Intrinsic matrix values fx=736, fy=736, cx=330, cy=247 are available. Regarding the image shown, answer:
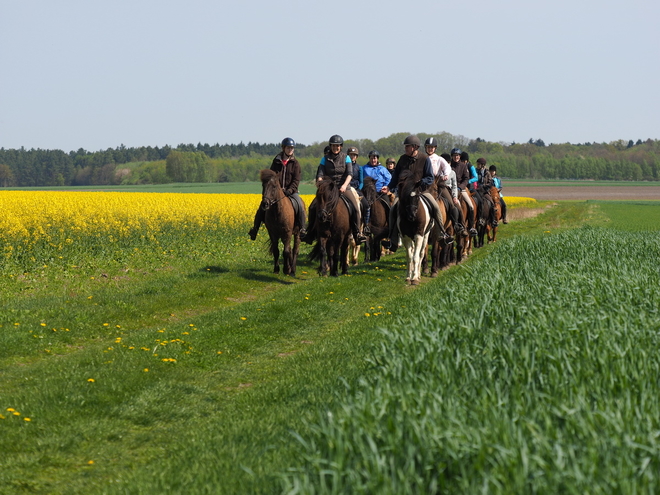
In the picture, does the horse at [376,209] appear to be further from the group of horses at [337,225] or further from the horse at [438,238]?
the horse at [438,238]

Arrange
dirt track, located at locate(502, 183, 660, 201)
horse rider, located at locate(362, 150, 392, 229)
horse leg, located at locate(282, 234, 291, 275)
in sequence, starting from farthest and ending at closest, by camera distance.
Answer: dirt track, located at locate(502, 183, 660, 201) → horse rider, located at locate(362, 150, 392, 229) → horse leg, located at locate(282, 234, 291, 275)

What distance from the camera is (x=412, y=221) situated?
557 inches

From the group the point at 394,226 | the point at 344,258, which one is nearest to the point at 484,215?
the point at 344,258

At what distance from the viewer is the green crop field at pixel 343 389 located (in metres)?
3.41

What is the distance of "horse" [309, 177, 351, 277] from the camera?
48.2 ft

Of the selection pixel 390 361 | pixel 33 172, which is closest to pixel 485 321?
pixel 390 361

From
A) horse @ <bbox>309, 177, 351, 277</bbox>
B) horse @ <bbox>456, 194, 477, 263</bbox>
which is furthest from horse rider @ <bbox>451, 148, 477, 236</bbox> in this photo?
horse @ <bbox>309, 177, 351, 277</bbox>

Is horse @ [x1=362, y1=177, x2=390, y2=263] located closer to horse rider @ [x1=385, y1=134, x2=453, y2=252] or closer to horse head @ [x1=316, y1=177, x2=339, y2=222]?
horse rider @ [x1=385, y1=134, x2=453, y2=252]

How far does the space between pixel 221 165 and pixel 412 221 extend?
12868cm

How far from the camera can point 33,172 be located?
527ft

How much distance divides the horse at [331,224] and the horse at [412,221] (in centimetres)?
121

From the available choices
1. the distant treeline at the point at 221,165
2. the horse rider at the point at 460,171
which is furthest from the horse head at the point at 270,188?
the distant treeline at the point at 221,165

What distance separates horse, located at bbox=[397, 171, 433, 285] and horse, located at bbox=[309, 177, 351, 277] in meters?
1.21

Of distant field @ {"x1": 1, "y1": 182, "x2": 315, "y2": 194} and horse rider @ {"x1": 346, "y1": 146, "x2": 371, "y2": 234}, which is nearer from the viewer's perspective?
horse rider @ {"x1": 346, "y1": 146, "x2": 371, "y2": 234}
